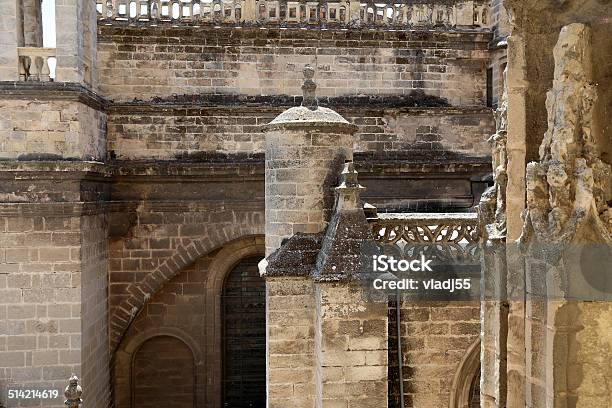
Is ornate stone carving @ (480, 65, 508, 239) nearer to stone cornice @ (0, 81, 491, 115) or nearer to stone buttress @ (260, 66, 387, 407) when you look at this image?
stone buttress @ (260, 66, 387, 407)

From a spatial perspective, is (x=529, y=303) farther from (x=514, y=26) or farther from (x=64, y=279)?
(x=64, y=279)

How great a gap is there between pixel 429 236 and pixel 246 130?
627 cm

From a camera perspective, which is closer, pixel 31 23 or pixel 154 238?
pixel 31 23

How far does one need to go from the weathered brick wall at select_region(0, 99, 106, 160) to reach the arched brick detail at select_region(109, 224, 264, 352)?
10.5 feet

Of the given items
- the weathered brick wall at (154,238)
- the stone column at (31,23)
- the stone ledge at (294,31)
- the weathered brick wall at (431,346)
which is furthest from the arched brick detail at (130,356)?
the weathered brick wall at (431,346)

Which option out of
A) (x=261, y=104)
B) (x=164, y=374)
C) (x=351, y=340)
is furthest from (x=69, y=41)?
(x=164, y=374)

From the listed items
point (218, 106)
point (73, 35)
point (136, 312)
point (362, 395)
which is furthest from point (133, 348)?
point (362, 395)

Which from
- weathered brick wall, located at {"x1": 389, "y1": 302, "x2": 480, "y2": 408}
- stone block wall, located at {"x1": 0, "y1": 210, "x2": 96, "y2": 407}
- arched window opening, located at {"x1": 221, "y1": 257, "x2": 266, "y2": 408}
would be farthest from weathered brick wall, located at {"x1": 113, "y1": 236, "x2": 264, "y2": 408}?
weathered brick wall, located at {"x1": 389, "y1": 302, "x2": 480, "y2": 408}

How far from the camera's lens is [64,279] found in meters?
11.0

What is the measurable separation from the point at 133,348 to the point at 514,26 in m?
12.5

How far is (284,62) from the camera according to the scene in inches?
555

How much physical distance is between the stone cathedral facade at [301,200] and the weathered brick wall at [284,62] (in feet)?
0.15

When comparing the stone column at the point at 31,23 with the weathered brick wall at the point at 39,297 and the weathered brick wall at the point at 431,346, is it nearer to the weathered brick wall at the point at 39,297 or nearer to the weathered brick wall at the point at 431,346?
the weathered brick wall at the point at 39,297
